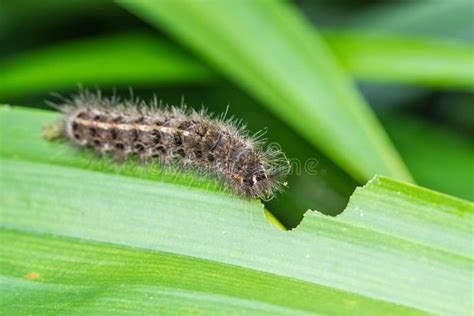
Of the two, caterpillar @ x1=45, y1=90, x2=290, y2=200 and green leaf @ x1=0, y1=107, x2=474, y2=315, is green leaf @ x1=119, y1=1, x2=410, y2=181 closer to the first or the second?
caterpillar @ x1=45, y1=90, x2=290, y2=200

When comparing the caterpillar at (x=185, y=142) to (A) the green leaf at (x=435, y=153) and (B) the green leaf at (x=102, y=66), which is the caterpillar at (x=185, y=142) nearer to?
(B) the green leaf at (x=102, y=66)

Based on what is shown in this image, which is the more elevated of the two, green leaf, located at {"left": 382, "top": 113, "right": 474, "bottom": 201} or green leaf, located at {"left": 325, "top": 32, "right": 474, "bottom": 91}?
green leaf, located at {"left": 325, "top": 32, "right": 474, "bottom": 91}

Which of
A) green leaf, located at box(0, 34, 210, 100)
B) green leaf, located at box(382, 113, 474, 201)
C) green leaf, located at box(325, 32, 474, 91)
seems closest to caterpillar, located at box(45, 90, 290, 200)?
green leaf, located at box(0, 34, 210, 100)

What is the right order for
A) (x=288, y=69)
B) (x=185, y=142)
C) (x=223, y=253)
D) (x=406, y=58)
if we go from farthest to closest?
(x=406, y=58) < (x=288, y=69) < (x=185, y=142) < (x=223, y=253)

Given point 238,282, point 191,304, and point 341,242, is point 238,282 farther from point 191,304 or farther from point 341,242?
point 341,242

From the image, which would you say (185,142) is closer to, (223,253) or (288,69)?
(223,253)

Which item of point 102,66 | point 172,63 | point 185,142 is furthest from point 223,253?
point 102,66
